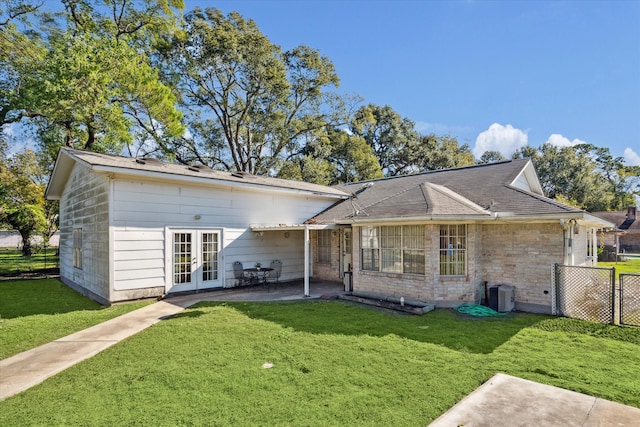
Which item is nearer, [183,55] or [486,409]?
[486,409]

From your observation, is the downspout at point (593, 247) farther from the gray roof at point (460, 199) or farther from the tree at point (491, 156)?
the tree at point (491, 156)

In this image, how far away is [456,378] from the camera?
4.59 m

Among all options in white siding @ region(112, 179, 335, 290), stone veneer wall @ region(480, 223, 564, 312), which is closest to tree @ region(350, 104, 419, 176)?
white siding @ region(112, 179, 335, 290)

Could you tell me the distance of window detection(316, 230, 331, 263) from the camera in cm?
1380

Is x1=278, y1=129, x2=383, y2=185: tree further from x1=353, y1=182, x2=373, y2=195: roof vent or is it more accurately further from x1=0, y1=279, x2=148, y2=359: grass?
x1=0, y1=279, x2=148, y2=359: grass

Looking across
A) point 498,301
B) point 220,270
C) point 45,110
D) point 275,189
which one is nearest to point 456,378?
point 498,301

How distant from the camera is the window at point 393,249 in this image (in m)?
9.16

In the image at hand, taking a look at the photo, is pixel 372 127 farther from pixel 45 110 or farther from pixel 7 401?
pixel 7 401

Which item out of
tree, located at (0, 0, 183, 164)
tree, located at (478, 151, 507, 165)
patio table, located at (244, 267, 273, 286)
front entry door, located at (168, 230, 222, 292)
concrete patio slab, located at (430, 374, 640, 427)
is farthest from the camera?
tree, located at (478, 151, 507, 165)

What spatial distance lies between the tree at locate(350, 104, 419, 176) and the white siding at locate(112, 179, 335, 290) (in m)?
22.6

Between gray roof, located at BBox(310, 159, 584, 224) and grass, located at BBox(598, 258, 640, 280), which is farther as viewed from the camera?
grass, located at BBox(598, 258, 640, 280)

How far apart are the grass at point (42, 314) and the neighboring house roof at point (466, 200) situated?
7.39 m

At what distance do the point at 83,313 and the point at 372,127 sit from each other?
3151 centimetres

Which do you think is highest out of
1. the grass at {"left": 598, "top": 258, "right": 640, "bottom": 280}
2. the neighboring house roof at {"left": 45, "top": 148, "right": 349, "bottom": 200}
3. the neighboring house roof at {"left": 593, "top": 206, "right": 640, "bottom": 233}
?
the neighboring house roof at {"left": 45, "top": 148, "right": 349, "bottom": 200}
